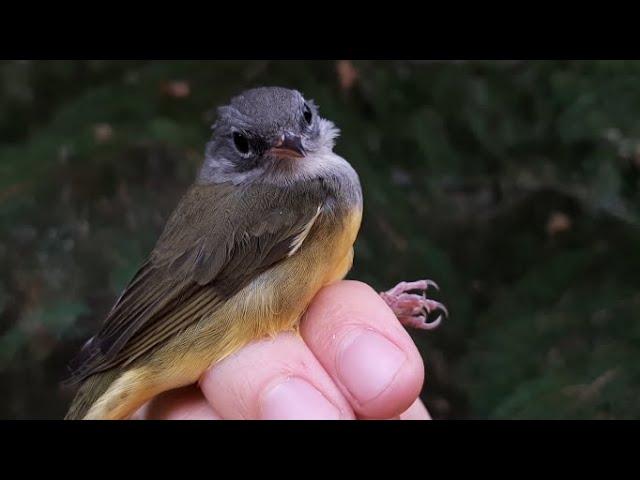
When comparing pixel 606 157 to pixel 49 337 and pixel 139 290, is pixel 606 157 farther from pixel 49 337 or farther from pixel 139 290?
pixel 49 337

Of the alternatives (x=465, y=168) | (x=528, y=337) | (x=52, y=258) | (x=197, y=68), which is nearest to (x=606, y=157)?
(x=465, y=168)

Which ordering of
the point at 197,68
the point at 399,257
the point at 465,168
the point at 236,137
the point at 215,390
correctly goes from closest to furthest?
the point at 215,390, the point at 236,137, the point at 399,257, the point at 197,68, the point at 465,168

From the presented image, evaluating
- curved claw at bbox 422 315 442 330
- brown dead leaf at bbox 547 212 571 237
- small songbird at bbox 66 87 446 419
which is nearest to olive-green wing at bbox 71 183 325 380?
small songbird at bbox 66 87 446 419

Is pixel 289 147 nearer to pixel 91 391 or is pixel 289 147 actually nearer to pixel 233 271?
pixel 233 271

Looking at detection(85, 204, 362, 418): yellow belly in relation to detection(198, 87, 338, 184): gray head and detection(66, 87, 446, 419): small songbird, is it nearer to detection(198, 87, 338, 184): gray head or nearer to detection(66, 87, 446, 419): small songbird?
detection(66, 87, 446, 419): small songbird

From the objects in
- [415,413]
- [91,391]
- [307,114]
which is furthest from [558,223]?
[91,391]

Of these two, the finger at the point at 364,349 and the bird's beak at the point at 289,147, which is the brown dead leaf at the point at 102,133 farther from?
the finger at the point at 364,349

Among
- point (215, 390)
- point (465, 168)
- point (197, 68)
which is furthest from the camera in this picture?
point (465, 168)
